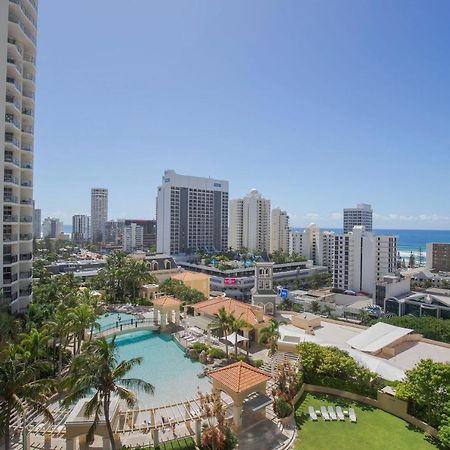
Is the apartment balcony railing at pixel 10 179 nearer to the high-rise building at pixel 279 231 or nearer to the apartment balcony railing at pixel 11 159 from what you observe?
the apartment balcony railing at pixel 11 159

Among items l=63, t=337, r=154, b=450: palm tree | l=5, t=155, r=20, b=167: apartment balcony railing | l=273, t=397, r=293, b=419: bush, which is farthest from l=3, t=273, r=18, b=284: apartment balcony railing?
l=273, t=397, r=293, b=419: bush

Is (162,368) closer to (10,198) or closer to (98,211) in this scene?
(10,198)

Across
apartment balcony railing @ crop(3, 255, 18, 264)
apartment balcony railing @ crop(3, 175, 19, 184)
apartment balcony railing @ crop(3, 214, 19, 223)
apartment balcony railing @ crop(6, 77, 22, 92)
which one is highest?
apartment balcony railing @ crop(6, 77, 22, 92)

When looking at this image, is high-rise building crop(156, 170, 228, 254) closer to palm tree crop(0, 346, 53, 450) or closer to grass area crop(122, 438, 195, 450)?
grass area crop(122, 438, 195, 450)

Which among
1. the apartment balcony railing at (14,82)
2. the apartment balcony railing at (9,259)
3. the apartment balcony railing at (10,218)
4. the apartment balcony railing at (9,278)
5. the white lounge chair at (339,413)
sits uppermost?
the apartment balcony railing at (14,82)

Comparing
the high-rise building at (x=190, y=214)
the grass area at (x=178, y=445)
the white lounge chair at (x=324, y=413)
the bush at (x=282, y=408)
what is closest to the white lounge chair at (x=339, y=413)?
the white lounge chair at (x=324, y=413)

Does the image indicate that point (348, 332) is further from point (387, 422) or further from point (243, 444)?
point (243, 444)

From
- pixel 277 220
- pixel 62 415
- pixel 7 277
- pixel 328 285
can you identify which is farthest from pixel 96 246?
pixel 62 415
